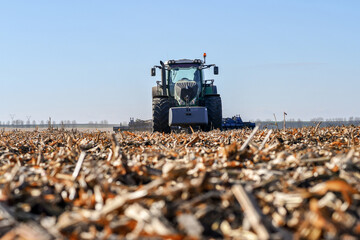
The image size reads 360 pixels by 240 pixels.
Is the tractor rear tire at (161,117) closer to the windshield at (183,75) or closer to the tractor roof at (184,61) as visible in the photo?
the windshield at (183,75)

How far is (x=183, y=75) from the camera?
57.1ft

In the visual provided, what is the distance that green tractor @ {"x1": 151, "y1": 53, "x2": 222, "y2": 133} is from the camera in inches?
615

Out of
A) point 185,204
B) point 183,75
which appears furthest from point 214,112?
point 185,204

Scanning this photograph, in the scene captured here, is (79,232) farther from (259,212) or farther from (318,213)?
(318,213)

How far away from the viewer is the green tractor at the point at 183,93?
15.6 metres

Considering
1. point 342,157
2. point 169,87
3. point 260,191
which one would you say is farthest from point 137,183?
point 169,87

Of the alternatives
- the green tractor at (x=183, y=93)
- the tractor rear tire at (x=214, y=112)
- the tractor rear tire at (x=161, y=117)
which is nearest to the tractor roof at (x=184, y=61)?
the green tractor at (x=183, y=93)

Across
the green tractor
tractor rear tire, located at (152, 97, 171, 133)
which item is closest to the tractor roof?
the green tractor

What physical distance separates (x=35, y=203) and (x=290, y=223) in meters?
1.38

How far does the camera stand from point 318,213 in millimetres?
1844

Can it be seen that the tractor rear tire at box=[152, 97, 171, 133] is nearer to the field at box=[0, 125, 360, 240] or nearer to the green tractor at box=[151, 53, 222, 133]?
the green tractor at box=[151, 53, 222, 133]

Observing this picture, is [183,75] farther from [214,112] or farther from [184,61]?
[214,112]

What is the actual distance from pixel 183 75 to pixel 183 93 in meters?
1.18

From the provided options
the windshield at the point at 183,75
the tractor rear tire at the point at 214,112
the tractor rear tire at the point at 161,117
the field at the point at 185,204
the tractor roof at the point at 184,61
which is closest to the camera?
the field at the point at 185,204
